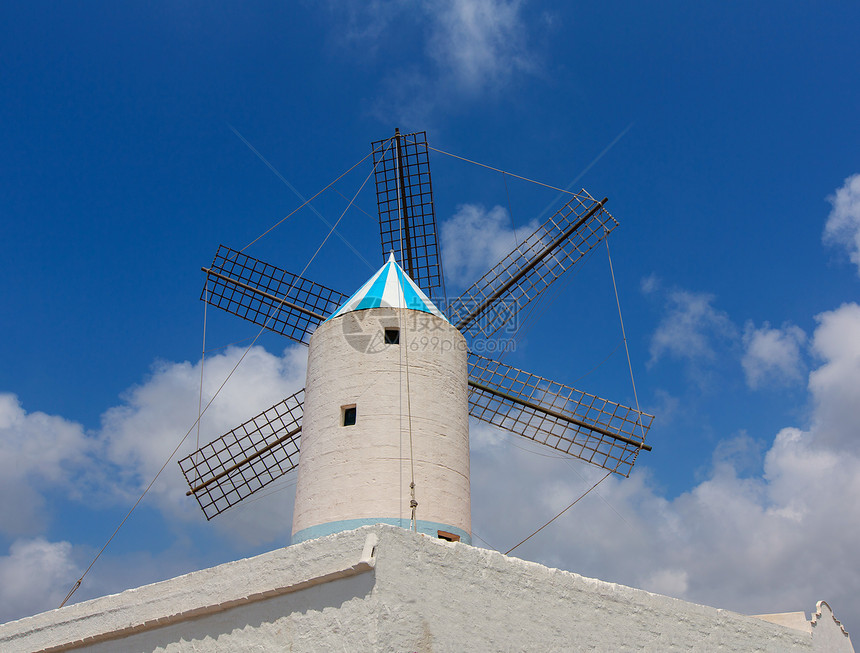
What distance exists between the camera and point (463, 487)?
8.39 m

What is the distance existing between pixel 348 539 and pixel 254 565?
994mm

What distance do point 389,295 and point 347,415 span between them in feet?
5.79

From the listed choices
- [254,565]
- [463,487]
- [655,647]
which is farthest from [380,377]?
[655,647]

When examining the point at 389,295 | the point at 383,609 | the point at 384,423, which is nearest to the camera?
the point at 383,609

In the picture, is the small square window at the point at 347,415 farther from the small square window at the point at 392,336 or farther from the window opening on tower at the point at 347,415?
the small square window at the point at 392,336

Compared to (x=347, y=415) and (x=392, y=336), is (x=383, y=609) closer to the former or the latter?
(x=347, y=415)

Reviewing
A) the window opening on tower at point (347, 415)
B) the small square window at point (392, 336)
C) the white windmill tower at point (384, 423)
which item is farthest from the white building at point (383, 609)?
the small square window at point (392, 336)

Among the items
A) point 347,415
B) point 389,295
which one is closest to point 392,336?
point 389,295

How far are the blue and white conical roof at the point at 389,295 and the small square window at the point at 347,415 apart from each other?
1.36 m

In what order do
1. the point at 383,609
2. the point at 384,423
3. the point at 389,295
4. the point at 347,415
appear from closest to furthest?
the point at 383,609, the point at 384,423, the point at 347,415, the point at 389,295

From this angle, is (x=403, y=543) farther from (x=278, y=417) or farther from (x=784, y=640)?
(x=278, y=417)

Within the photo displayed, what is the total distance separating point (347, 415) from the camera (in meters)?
8.39

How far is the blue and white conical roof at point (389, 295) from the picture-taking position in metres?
9.14

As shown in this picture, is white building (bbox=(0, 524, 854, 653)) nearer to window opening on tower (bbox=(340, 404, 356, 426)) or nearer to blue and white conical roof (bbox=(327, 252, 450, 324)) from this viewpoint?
window opening on tower (bbox=(340, 404, 356, 426))
